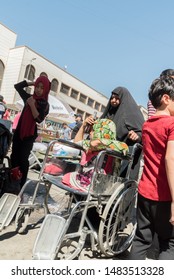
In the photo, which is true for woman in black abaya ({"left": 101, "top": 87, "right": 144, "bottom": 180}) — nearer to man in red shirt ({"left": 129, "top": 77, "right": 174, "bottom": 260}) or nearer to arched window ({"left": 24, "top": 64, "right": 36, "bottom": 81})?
man in red shirt ({"left": 129, "top": 77, "right": 174, "bottom": 260})

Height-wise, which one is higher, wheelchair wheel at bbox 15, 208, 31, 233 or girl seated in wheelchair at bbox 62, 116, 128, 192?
girl seated in wheelchair at bbox 62, 116, 128, 192

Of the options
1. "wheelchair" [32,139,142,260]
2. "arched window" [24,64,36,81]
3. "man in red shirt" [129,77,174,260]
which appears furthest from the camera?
"arched window" [24,64,36,81]

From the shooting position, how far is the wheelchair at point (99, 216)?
191 centimetres

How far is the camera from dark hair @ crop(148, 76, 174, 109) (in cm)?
181

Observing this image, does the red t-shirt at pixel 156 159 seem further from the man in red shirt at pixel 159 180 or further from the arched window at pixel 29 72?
the arched window at pixel 29 72

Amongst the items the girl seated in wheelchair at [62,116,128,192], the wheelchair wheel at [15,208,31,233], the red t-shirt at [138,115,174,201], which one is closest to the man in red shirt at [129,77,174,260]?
the red t-shirt at [138,115,174,201]

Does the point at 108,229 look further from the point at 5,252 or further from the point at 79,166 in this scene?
the point at 5,252

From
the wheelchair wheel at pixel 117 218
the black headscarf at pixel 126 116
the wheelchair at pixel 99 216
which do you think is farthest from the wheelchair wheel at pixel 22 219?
the black headscarf at pixel 126 116

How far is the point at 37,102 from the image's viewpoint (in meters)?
3.30

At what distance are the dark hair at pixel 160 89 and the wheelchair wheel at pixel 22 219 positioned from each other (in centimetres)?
145

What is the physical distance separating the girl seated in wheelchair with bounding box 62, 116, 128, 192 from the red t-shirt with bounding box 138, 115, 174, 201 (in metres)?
0.63

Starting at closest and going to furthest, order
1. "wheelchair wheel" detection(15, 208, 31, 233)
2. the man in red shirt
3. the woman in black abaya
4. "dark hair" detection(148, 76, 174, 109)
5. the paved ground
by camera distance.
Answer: the man in red shirt, "dark hair" detection(148, 76, 174, 109), the paved ground, "wheelchair wheel" detection(15, 208, 31, 233), the woman in black abaya
